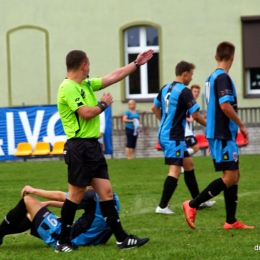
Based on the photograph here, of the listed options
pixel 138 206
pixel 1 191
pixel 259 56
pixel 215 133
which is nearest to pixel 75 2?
pixel 259 56

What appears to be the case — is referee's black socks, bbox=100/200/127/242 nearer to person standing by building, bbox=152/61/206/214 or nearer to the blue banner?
person standing by building, bbox=152/61/206/214

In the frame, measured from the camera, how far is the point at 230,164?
823 cm

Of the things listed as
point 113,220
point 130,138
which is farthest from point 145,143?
point 113,220

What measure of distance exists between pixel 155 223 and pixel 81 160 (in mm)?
2411

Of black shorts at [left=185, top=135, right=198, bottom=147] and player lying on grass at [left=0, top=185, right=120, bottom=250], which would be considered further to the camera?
black shorts at [left=185, top=135, right=198, bottom=147]

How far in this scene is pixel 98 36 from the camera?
90.8 feet

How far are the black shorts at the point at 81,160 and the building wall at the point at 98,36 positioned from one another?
63.2 feet

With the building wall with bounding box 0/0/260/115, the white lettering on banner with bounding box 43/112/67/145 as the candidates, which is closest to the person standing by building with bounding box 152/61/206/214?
the white lettering on banner with bounding box 43/112/67/145

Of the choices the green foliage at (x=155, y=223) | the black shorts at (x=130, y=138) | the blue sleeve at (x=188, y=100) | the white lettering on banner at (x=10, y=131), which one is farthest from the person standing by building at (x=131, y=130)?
the blue sleeve at (x=188, y=100)

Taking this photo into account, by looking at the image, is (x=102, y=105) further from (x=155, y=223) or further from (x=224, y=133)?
(x=155, y=223)

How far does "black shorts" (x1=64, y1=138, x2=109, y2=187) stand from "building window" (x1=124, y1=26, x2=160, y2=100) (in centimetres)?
2095

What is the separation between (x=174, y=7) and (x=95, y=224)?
20.5 meters

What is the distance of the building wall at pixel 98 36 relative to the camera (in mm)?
26906

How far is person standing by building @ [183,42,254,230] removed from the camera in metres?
8.18
